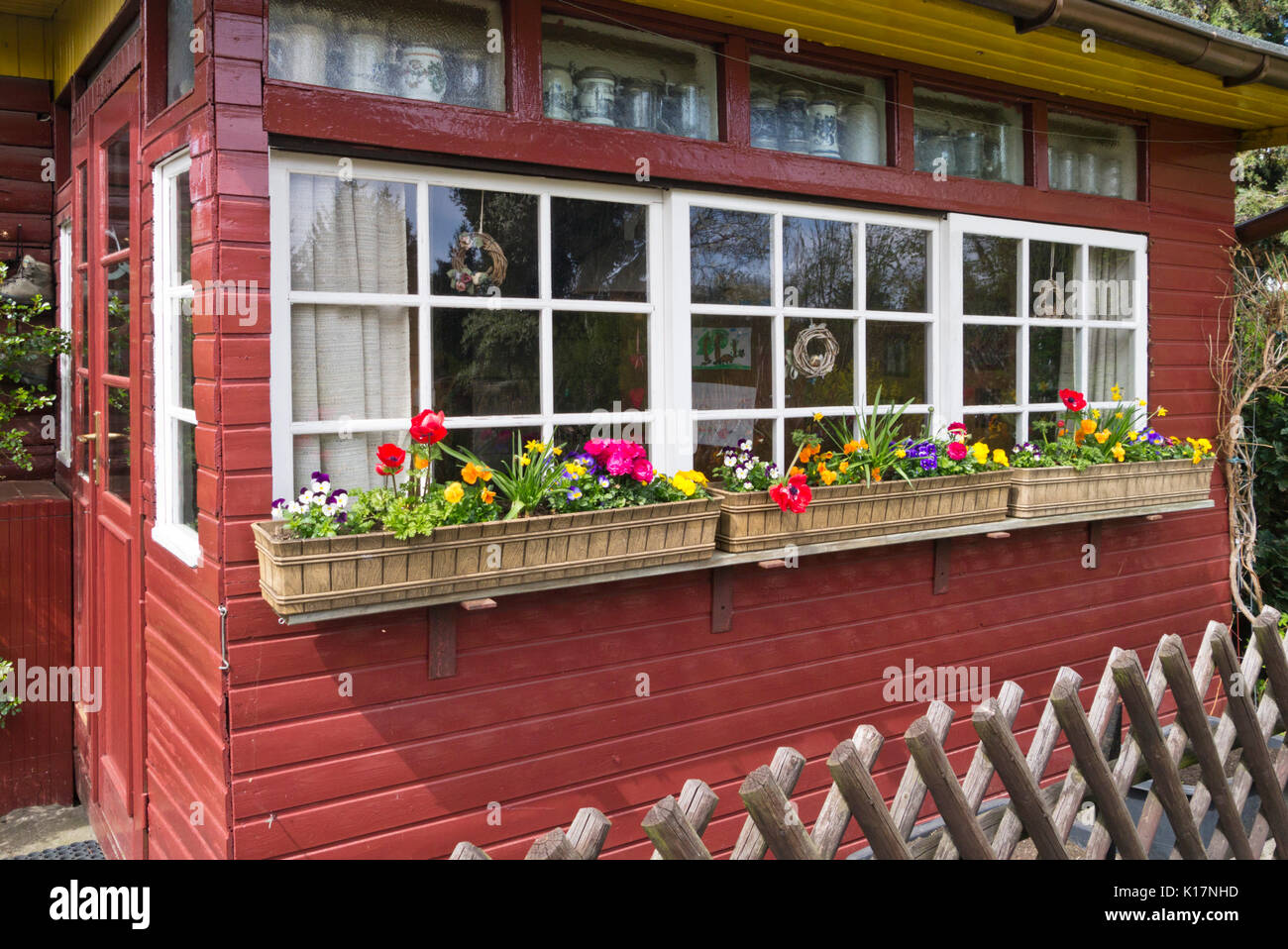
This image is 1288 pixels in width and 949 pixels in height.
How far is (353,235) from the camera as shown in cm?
296

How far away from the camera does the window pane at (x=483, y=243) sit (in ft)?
10.1

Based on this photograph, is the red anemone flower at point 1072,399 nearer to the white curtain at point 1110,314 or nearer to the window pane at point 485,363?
the white curtain at point 1110,314

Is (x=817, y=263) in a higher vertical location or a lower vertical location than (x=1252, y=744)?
higher

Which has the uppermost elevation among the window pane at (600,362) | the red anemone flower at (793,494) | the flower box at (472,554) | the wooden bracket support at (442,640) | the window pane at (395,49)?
the window pane at (395,49)

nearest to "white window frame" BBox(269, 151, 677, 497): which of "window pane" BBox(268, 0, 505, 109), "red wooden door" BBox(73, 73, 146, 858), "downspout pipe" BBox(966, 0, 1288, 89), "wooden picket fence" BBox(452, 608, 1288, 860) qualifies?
"window pane" BBox(268, 0, 505, 109)

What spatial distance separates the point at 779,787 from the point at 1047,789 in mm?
1220

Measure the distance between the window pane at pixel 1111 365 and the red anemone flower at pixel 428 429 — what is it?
334cm

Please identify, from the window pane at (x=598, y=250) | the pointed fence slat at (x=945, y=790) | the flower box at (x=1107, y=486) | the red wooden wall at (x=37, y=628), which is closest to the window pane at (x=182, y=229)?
the window pane at (x=598, y=250)

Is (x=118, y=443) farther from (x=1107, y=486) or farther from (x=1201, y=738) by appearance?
(x=1107, y=486)

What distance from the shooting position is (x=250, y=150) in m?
2.74

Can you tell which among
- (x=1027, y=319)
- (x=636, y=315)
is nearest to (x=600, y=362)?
(x=636, y=315)

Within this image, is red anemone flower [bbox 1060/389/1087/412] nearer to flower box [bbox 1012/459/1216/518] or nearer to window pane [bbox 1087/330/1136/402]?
flower box [bbox 1012/459/1216/518]
